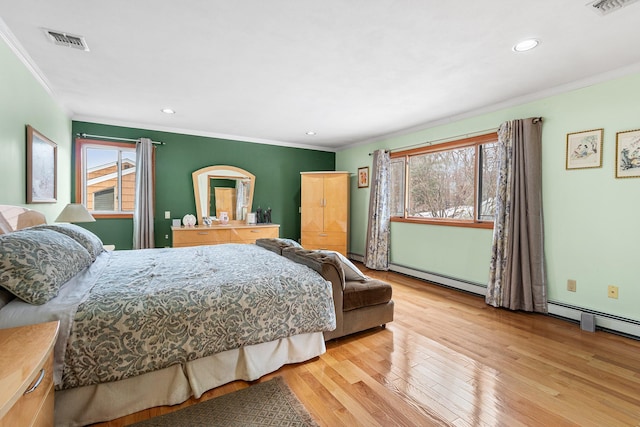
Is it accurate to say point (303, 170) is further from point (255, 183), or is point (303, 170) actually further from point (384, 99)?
point (384, 99)

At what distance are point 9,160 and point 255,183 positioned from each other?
346 cm

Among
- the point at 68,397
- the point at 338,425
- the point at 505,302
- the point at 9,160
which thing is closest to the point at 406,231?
the point at 505,302

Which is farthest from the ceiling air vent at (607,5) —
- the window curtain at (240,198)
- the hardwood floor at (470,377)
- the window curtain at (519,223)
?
the window curtain at (240,198)

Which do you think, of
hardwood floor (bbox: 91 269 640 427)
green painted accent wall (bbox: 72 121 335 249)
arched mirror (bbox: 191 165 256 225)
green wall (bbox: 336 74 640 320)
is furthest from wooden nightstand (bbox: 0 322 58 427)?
green wall (bbox: 336 74 640 320)

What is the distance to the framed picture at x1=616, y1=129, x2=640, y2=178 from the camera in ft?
8.50

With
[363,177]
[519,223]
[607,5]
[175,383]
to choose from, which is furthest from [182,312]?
[363,177]

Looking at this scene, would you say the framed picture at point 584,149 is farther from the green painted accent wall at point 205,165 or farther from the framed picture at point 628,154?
the green painted accent wall at point 205,165

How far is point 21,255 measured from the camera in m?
1.47

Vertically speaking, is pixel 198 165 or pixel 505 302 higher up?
pixel 198 165

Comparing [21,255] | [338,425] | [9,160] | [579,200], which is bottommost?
[338,425]

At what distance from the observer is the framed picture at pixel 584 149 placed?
2820 millimetres

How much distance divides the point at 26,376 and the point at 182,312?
32.9 inches

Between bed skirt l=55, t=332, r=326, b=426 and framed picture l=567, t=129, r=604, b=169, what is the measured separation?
317cm

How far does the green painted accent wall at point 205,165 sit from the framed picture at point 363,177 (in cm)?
92
